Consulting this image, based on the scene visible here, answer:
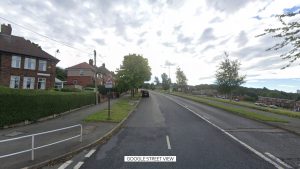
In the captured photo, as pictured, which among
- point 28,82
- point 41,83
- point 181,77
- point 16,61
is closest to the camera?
point 16,61

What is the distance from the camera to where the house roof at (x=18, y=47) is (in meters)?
35.3

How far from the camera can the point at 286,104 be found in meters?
89.2

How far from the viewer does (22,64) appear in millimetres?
36781

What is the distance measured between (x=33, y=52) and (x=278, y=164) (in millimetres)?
38258

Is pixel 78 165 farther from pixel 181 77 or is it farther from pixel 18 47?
pixel 181 77

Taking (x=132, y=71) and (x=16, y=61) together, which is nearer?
(x=16, y=61)

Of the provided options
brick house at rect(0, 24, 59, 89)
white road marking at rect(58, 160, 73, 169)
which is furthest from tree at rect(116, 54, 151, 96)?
white road marking at rect(58, 160, 73, 169)

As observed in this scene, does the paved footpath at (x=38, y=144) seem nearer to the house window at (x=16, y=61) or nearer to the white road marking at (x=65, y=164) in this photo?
the white road marking at (x=65, y=164)

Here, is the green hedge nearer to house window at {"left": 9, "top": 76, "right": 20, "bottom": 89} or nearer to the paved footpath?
the paved footpath

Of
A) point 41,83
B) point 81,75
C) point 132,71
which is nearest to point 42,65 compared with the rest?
point 41,83

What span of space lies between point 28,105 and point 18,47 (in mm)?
23716

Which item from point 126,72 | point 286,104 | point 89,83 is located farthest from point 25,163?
point 286,104

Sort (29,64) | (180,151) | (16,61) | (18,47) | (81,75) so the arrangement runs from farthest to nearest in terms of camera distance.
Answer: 1. (81,75)
2. (29,64)
3. (18,47)
4. (16,61)
5. (180,151)

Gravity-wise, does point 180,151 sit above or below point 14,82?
below
